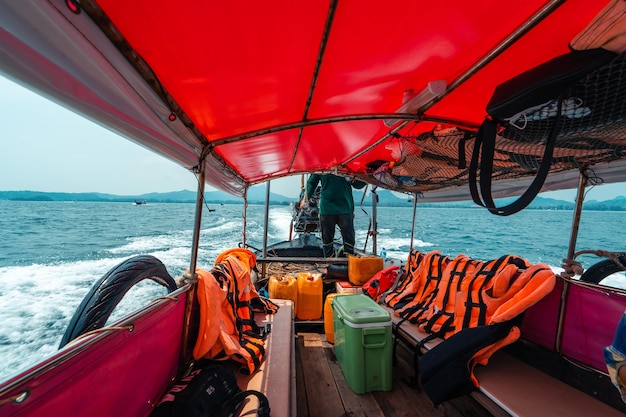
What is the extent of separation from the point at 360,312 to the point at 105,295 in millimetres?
2151

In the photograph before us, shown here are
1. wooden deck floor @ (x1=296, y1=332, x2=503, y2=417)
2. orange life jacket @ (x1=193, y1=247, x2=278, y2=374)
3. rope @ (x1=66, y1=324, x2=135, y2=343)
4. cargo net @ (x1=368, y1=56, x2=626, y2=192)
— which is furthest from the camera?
wooden deck floor @ (x1=296, y1=332, x2=503, y2=417)

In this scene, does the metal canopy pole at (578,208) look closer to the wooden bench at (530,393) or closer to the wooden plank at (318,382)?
the wooden bench at (530,393)

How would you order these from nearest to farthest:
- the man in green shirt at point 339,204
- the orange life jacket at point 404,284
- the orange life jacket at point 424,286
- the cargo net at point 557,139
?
the cargo net at point 557,139
the orange life jacket at point 424,286
the orange life jacket at point 404,284
the man in green shirt at point 339,204

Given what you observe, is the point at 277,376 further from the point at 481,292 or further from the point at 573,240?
the point at 573,240

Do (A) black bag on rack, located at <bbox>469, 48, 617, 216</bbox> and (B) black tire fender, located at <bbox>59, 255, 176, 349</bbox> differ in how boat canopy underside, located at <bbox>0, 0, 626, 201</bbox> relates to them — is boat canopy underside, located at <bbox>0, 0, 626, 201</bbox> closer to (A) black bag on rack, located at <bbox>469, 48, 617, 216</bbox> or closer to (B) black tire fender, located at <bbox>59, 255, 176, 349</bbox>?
(A) black bag on rack, located at <bbox>469, 48, 617, 216</bbox>

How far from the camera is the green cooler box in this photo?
2.62 metres

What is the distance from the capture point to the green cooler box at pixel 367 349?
262 cm

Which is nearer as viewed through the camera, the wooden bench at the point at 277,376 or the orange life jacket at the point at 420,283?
the wooden bench at the point at 277,376

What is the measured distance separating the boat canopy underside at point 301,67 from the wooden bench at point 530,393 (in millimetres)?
1857

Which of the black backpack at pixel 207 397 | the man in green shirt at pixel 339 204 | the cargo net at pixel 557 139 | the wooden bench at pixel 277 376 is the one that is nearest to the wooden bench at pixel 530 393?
the wooden bench at pixel 277 376

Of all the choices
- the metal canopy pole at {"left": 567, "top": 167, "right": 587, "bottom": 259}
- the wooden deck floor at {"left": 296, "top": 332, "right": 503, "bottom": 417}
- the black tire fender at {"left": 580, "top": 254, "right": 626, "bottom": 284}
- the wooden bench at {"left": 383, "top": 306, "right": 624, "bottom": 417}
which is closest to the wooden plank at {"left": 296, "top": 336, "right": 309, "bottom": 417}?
the wooden deck floor at {"left": 296, "top": 332, "right": 503, "bottom": 417}

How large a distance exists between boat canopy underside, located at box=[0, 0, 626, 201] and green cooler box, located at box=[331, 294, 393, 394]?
1.89 meters

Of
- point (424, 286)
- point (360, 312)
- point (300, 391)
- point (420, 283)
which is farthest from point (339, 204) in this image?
point (300, 391)

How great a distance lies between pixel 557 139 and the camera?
6.52 ft
